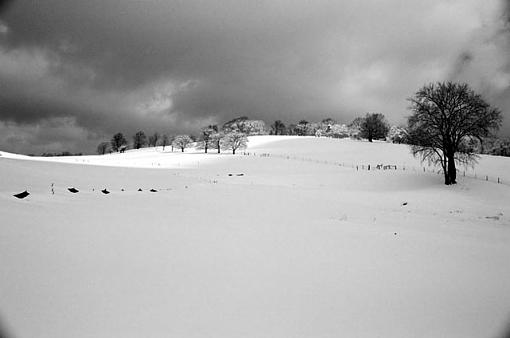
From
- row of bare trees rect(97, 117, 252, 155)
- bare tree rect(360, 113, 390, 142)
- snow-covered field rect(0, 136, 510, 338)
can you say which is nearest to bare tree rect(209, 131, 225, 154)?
row of bare trees rect(97, 117, 252, 155)

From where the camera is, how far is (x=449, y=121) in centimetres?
2541

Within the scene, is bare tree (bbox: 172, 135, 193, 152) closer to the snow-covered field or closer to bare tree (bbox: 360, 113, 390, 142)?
bare tree (bbox: 360, 113, 390, 142)

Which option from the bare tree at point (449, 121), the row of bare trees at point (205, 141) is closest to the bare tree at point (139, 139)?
the row of bare trees at point (205, 141)

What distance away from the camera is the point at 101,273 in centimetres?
417

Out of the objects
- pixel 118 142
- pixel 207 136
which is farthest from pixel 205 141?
pixel 118 142

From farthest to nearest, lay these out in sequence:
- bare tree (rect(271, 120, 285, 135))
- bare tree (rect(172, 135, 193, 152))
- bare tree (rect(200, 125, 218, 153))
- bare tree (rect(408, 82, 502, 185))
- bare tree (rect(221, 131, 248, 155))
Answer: bare tree (rect(271, 120, 285, 135)) < bare tree (rect(172, 135, 193, 152)) < bare tree (rect(200, 125, 218, 153)) < bare tree (rect(221, 131, 248, 155)) < bare tree (rect(408, 82, 502, 185))

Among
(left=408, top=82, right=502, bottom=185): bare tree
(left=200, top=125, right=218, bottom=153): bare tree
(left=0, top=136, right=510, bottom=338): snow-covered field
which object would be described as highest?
(left=200, top=125, right=218, bottom=153): bare tree

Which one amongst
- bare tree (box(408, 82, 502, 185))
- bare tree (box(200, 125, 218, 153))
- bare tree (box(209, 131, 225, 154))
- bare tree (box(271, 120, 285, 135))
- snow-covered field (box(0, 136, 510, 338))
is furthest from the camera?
bare tree (box(271, 120, 285, 135))

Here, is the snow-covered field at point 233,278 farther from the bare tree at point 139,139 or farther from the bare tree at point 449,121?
the bare tree at point 139,139

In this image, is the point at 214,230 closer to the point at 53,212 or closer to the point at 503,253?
the point at 53,212

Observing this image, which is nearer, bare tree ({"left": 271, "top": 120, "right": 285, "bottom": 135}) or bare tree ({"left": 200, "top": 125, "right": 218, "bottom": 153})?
bare tree ({"left": 200, "top": 125, "right": 218, "bottom": 153})

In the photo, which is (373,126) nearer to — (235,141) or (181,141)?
(235,141)

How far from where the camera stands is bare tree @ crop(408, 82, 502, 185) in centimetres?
2450

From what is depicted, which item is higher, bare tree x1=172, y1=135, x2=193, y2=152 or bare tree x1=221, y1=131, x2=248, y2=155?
bare tree x1=172, y1=135, x2=193, y2=152
